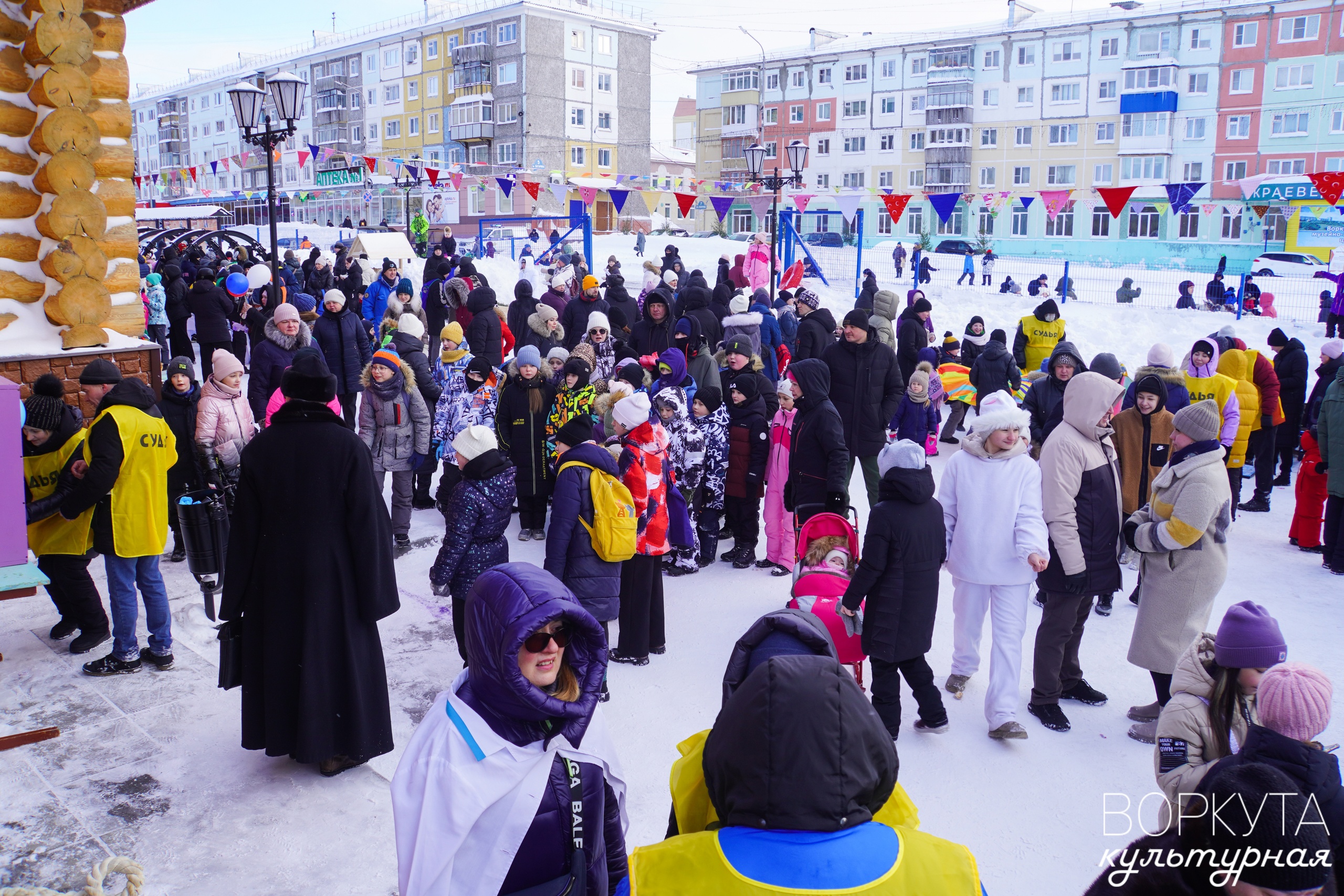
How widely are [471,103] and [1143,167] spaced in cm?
3567

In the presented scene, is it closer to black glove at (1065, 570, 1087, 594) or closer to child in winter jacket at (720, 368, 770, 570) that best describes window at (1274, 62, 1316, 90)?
child in winter jacket at (720, 368, 770, 570)

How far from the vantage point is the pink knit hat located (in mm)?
2283

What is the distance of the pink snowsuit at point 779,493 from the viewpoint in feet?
22.2

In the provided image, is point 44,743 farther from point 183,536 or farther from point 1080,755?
point 1080,755

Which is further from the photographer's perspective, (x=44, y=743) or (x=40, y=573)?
(x=44, y=743)

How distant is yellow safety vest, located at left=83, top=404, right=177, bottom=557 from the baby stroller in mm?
3314

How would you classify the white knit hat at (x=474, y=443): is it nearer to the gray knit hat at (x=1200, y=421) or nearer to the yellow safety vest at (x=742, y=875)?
the yellow safety vest at (x=742, y=875)

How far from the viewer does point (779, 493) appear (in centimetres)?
686

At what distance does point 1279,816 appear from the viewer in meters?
1.70

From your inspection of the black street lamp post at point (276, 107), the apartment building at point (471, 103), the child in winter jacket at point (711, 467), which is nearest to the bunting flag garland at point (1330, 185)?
the child in winter jacket at point (711, 467)

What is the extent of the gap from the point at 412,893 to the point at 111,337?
607cm

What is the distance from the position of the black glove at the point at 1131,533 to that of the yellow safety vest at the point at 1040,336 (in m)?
5.23

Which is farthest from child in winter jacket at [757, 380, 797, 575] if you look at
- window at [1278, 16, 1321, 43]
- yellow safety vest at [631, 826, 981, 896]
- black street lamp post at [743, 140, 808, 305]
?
window at [1278, 16, 1321, 43]

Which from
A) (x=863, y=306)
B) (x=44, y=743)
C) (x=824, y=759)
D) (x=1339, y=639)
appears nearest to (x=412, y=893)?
(x=824, y=759)
